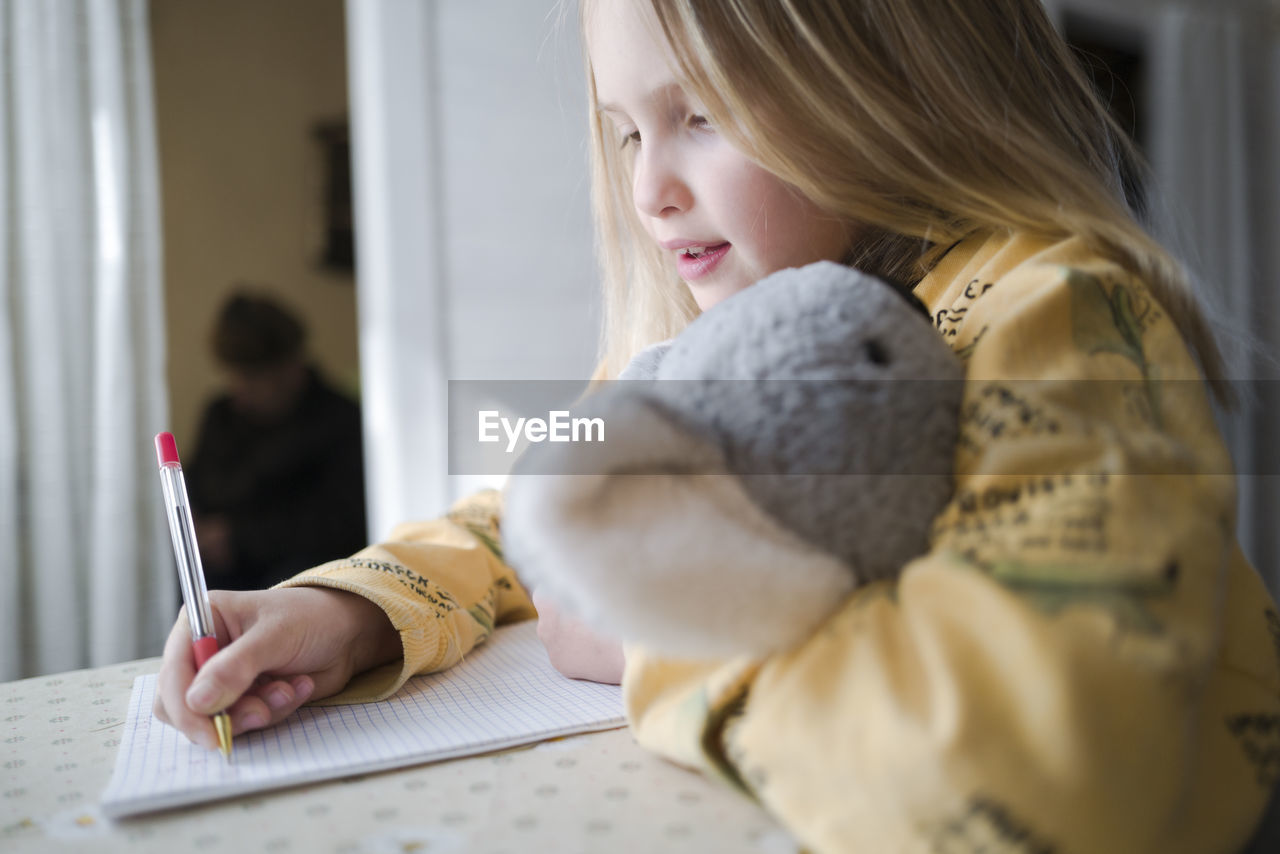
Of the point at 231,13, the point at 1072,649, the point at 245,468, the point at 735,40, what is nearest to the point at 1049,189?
the point at 735,40

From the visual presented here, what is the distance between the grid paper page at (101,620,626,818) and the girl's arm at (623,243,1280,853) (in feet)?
0.32

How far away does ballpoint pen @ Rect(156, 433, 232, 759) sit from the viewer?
463 millimetres

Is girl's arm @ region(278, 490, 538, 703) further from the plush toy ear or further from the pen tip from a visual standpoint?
the plush toy ear

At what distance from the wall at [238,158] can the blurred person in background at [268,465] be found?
118mm

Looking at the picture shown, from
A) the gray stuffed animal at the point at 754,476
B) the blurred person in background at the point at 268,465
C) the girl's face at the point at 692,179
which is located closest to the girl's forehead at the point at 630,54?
the girl's face at the point at 692,179

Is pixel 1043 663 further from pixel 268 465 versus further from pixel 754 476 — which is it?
pixel 268 465

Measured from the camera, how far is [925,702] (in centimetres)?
31

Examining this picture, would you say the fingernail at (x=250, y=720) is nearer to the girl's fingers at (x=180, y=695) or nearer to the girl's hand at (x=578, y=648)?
the girl's fingers at (x=180, y=695)

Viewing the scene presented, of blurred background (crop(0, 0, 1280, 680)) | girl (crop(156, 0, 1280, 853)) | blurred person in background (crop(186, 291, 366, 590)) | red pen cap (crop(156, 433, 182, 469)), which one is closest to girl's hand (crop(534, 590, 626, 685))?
girl (crop(156, 0, 1280, 853))

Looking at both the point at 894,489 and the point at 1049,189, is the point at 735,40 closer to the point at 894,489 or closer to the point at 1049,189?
the point at 1049,189

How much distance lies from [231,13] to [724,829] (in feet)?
10.3

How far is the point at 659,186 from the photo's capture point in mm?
587

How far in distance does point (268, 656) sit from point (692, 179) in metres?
0.36

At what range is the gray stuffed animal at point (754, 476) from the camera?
1.00 ft
